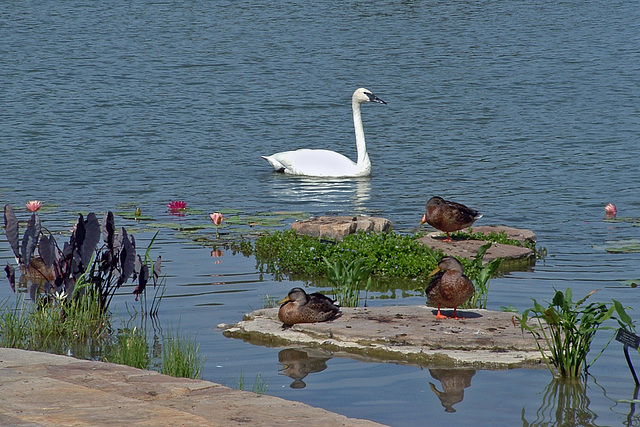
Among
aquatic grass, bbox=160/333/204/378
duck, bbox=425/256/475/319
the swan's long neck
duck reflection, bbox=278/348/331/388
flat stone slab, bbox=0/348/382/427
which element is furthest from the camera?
the swan's long neck

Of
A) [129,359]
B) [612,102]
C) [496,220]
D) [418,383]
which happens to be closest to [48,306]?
[129,359]

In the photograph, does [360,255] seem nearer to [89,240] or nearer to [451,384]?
[89,240]

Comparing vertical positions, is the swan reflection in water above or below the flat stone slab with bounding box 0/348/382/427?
above

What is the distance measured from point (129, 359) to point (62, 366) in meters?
0.67

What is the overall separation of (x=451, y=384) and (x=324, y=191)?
428 inches

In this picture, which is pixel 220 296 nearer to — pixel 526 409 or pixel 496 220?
pixel 526 409

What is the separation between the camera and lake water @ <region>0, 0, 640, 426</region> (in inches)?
298

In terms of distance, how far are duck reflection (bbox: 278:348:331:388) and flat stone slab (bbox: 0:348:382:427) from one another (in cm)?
123

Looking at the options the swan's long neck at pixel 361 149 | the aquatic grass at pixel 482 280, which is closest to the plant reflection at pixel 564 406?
the aquatic grass at pixel 482 280

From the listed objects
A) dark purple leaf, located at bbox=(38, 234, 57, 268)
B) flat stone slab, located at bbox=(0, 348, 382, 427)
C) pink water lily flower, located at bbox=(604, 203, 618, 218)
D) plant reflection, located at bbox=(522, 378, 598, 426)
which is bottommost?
plant reflection, located at bbox=(522, 378, 598, 426)

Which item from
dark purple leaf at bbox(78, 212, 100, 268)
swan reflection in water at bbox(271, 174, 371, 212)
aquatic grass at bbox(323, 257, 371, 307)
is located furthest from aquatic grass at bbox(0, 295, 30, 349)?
swan reflection in water at bbox(271, 174, 371, 212)

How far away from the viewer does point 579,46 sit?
116 ft

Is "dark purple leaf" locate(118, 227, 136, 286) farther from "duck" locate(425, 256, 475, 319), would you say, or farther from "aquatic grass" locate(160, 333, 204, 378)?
"duck" locate(425, 256, 475, 319)

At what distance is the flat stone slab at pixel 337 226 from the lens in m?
12.2
